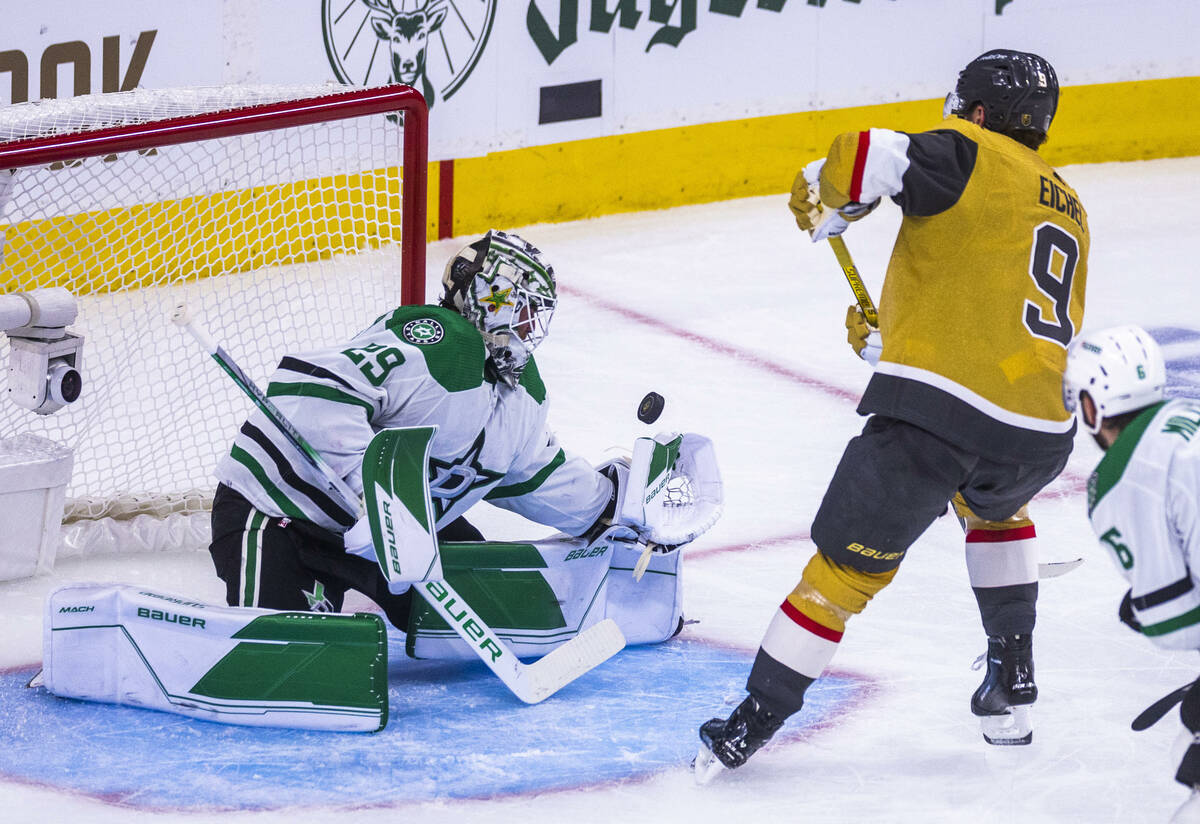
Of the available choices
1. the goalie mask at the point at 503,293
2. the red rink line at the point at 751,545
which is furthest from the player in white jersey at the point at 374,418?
the red rink line at the point at 751,545

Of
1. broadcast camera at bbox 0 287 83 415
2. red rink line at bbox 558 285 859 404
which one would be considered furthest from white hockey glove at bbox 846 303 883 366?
→ red rink line at bbox 558 285 859 404

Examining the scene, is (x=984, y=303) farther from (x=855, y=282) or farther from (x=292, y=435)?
(x=292, y=435)

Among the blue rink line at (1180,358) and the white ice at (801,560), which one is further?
the blue rink line at (1180,358)

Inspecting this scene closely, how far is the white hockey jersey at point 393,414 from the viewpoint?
268cm

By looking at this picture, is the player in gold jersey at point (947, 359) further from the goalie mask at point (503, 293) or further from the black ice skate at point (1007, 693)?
the goalie mask at point (503, 293)

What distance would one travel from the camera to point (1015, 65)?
249cm

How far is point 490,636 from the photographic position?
8.96 feet

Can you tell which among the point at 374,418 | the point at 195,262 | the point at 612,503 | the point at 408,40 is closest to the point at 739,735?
the point at 612,503

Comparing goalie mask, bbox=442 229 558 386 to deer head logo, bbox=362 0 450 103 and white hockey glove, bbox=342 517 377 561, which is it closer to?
white hockey glove, bbox=342 517 377 561

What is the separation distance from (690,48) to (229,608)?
3.71 metres

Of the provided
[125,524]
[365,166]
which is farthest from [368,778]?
[365,166]

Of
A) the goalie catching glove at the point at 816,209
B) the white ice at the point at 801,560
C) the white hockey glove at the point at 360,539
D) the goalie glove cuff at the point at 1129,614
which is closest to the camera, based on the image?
the goalie glove cuff at the point at 1129,614

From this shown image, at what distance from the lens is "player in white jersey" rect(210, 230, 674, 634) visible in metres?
2.69

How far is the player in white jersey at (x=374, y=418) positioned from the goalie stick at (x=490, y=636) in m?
0.03
